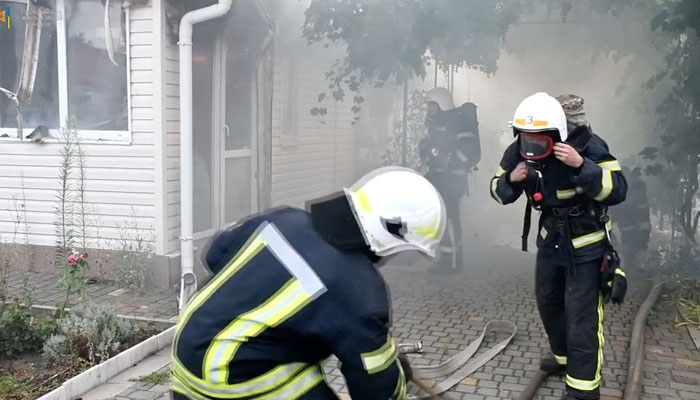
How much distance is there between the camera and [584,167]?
4.07 meters

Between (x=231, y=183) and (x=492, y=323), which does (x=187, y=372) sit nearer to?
(x=492, y=323)

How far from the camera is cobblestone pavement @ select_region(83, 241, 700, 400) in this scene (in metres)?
Result: 4.73

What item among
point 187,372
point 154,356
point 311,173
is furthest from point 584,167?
point 311,173

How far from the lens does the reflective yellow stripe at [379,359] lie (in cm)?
210

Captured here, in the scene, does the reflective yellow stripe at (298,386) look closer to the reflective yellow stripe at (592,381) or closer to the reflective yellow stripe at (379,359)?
the reflective yellow stripe at (379,359)

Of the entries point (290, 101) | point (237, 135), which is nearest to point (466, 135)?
point (237, 135)

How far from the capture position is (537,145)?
13.9 ft

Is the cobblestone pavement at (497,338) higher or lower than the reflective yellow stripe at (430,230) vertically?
lower

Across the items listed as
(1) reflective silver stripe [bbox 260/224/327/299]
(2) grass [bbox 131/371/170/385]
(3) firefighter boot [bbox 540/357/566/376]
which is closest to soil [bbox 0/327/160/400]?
(2) grass [bbox 131/371/170/385]

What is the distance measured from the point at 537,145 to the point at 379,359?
249 centimetres

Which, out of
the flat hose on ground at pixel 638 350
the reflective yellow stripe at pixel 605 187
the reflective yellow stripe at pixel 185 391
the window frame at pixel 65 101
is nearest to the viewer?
the reflective yellow stripe at pixel 185 391

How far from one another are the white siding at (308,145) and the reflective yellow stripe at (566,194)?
225 inches

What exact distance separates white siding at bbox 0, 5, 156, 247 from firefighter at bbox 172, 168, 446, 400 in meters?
5.11

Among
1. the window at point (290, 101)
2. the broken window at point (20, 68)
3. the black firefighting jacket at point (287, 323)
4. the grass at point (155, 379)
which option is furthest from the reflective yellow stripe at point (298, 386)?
the window at point (290, 101)
